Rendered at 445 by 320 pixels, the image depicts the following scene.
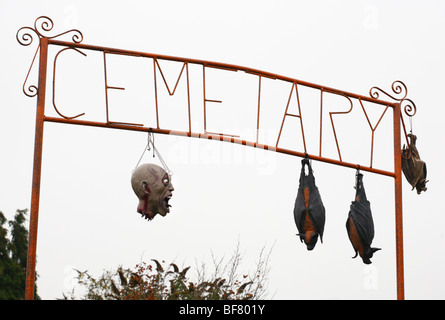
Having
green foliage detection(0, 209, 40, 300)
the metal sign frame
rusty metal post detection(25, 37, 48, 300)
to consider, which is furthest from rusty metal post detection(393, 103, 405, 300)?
green foliage detection(0, 209, 40, 300)

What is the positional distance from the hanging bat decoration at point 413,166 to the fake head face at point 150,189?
2314 millimetres

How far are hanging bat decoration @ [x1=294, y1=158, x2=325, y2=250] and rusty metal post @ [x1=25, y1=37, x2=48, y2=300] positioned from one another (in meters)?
1.98

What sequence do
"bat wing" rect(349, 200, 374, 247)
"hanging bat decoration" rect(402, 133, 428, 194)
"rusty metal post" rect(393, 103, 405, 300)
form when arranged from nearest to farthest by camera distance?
1. "bat wing" rect(349, 200, 374, 247)
2. "rusty metal post" rect(393, 103, 405, 300)
3. "hanging bat decoration" rect(402, 133, 428, 194)

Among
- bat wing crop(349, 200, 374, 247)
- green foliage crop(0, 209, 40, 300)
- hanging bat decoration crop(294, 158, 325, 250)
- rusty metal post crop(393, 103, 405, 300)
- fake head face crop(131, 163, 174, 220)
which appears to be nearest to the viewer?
fake head face crop(131, 163, 174, 220)

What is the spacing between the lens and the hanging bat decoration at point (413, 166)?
776cm

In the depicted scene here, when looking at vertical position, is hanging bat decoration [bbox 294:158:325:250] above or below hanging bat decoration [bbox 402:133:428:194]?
below

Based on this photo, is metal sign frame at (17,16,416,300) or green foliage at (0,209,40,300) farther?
green foliage at (0,209,40,300)

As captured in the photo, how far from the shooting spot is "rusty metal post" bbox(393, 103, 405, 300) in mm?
7324

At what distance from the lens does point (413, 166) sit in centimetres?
777

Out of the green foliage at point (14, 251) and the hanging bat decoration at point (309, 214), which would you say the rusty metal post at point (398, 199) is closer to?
the hanging bat decoration at point (309, 214)

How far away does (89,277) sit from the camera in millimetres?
10984

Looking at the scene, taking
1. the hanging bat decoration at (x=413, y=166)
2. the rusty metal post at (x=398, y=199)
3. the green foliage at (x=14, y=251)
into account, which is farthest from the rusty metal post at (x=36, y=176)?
the green foliage at (x=14, y=251)

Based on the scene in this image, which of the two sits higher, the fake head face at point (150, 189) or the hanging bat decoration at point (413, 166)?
the hanging bat decoration at point (413, 166)

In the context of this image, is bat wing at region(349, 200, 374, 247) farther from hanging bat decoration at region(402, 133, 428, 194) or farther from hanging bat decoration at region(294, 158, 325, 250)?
hanging bat decoration at region(402, 133, 428, 194)
